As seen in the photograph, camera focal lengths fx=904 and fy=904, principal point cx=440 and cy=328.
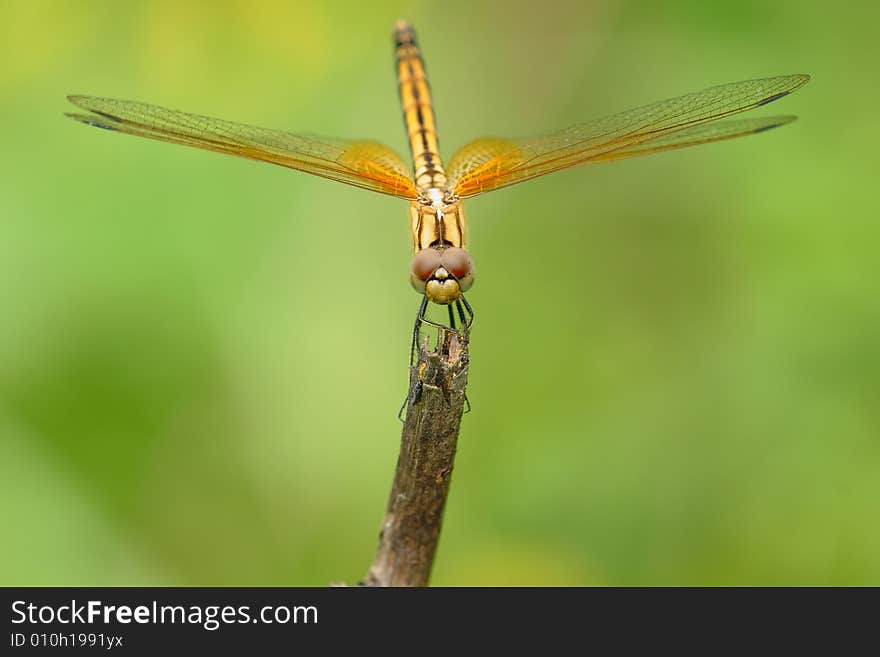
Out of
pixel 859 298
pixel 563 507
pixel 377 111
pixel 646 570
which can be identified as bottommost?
pixel 646 570

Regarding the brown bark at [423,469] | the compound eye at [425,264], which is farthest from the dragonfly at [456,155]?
the brown bark at [423,469]

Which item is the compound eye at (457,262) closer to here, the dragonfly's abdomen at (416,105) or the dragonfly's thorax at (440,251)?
the dragonfly's thorax at (440,251)

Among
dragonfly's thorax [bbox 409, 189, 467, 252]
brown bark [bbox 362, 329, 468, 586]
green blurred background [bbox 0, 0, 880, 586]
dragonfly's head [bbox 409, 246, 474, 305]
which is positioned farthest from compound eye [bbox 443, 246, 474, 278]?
green blurred background [bbox 0, 0, 880, 586]

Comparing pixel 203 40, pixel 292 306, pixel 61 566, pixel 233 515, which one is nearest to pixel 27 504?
pixel 61 566

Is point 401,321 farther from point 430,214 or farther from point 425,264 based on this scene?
point 425,264

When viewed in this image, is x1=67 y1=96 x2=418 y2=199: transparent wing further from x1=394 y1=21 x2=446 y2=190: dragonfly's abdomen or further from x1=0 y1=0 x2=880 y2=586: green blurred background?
x1=0 y1=0 x2=880 y2=586: green blurred background

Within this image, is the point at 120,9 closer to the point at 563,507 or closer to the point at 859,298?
the point at 563,507
